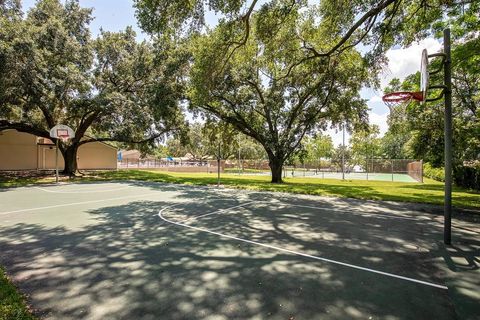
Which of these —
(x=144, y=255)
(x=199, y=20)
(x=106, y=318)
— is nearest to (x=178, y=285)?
(x=106, y=318)

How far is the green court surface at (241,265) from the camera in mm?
3260

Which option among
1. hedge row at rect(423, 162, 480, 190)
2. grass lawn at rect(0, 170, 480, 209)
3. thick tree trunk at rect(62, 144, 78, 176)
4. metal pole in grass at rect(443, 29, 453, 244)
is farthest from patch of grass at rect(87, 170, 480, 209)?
thick tree trunk at rect(62, 144, 78, 176)

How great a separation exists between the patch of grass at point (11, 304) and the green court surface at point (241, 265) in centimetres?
17

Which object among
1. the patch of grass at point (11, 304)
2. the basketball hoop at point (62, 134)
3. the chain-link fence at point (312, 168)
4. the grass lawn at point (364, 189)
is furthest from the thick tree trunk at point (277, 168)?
the patch of grass at point (11, 304)

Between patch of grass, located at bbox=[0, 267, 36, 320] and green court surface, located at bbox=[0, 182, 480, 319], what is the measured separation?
0.55ft

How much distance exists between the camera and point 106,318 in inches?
118

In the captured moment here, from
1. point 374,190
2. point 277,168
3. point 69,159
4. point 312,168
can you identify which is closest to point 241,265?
point 374,190

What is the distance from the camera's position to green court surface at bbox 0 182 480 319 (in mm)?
3260

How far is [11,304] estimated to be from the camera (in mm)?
3156

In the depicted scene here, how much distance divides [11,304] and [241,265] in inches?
119

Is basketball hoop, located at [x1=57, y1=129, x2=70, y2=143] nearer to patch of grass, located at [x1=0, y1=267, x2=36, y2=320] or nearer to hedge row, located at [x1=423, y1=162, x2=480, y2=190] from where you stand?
patch of grass, located at [x1=0, y1=267, x2=36, y2=320]

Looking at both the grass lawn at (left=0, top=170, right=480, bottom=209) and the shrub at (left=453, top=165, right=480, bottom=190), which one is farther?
the shrub at (left=453, top=165, right=480, bottom=190)

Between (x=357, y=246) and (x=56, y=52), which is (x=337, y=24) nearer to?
(x=357, y=246)

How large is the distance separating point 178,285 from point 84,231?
410 centimetres
